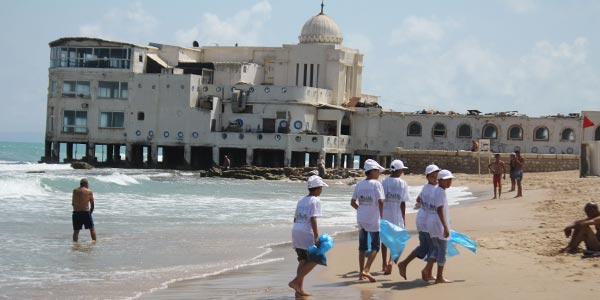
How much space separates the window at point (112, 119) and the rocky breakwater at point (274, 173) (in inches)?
383

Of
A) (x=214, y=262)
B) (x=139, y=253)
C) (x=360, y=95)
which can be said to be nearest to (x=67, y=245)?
(x=139, y=253)

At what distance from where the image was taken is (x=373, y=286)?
11.9 meters

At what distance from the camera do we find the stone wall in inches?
1873

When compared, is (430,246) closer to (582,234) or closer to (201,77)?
(582,234)

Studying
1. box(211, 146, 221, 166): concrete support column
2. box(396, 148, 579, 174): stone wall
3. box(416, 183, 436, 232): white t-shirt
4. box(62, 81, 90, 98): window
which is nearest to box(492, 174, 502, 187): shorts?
box(416, 183, 436, 232): white t-shirt

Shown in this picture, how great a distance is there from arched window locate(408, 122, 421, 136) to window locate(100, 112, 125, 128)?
53.5 ft

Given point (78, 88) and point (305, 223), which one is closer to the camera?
point (305, 223)

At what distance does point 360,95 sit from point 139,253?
4646 cm

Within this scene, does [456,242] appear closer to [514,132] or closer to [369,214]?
[369,214]

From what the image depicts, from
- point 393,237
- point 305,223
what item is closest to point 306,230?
point 305,223

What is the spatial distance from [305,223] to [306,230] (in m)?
0.08

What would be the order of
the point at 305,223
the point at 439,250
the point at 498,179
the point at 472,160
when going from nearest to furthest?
the point at 305,223 → the point at 439,250 → the point at 498,179 → the point at 472,160

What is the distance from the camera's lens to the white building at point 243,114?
54375mm

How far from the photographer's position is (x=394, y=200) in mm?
13086
